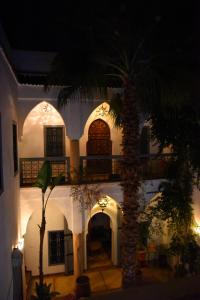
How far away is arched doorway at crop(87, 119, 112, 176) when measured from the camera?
1370cm

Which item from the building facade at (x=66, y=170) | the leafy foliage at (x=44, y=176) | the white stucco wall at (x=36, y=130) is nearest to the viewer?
the leafy foliage at (x=44, y=176)

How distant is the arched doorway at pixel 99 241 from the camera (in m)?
14.6

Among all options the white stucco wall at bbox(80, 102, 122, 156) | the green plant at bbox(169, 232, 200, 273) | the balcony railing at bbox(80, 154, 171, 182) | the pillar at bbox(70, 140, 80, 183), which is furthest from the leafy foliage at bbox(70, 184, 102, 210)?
the green plant at bbox(169, 232, 200, 273)

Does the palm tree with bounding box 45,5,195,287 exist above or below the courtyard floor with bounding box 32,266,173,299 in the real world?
above

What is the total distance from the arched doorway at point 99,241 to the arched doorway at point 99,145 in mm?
2802

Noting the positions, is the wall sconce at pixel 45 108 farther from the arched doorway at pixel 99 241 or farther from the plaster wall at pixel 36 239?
the arched doorway at pixel 99 241

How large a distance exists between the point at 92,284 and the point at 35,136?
705 cm

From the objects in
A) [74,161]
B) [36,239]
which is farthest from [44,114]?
[36,239]

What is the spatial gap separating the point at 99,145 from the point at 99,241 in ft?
18.7

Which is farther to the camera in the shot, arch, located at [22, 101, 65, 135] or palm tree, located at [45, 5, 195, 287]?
arch, located at [22, 101, 65, 135]

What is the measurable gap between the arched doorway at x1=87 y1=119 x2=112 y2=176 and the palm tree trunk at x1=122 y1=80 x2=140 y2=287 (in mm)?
5534

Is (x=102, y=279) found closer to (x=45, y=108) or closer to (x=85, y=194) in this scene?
(x=85, y=194)

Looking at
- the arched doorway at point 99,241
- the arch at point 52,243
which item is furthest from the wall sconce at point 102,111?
the arched doorway at point 99,241

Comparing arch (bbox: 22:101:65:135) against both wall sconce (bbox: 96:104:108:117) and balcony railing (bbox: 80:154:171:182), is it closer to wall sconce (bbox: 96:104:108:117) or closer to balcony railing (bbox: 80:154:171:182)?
wall sconce (bbox: 96:104:108:117)
